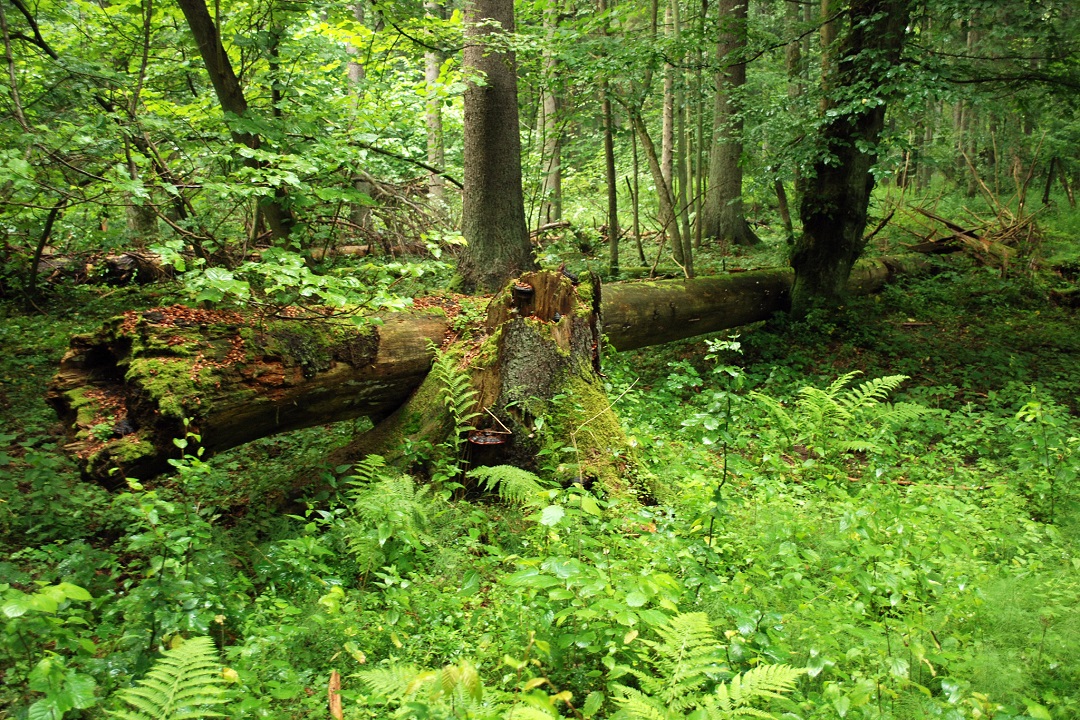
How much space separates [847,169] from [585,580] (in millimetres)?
7875

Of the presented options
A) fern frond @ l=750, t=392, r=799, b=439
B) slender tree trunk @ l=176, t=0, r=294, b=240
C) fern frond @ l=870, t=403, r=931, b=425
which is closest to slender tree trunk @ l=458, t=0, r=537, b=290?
→ slender tree trunk @ l=176, t=0, r=294, b=240

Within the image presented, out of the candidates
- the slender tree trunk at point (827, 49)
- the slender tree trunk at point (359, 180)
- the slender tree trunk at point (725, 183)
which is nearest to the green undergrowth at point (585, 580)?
the slender tree trunk at point (359, 180)

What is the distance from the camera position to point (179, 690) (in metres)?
2.29

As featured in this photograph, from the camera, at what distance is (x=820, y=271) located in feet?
29.1

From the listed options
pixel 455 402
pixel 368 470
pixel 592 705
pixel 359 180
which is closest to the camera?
pixel 592 705

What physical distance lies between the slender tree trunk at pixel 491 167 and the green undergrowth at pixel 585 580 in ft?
9.56

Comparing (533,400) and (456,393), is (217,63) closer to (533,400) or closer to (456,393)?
(456,393)

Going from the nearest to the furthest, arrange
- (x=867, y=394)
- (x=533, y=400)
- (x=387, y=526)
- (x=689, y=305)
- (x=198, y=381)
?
(x=387, y=526), (x=198, y=381), (x=533, y=400), (x=867, y=394), (x=689, y=305)

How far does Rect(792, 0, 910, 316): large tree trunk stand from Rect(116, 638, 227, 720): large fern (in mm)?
7602

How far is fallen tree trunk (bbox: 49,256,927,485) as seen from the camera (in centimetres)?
368

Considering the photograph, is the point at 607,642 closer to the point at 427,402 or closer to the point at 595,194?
the point at 427,402

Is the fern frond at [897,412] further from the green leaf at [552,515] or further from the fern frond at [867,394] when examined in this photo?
the green leaf at [552,515]

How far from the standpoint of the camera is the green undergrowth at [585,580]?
2381mm

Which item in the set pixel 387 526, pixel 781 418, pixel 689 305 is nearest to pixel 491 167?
pixel 689 305
